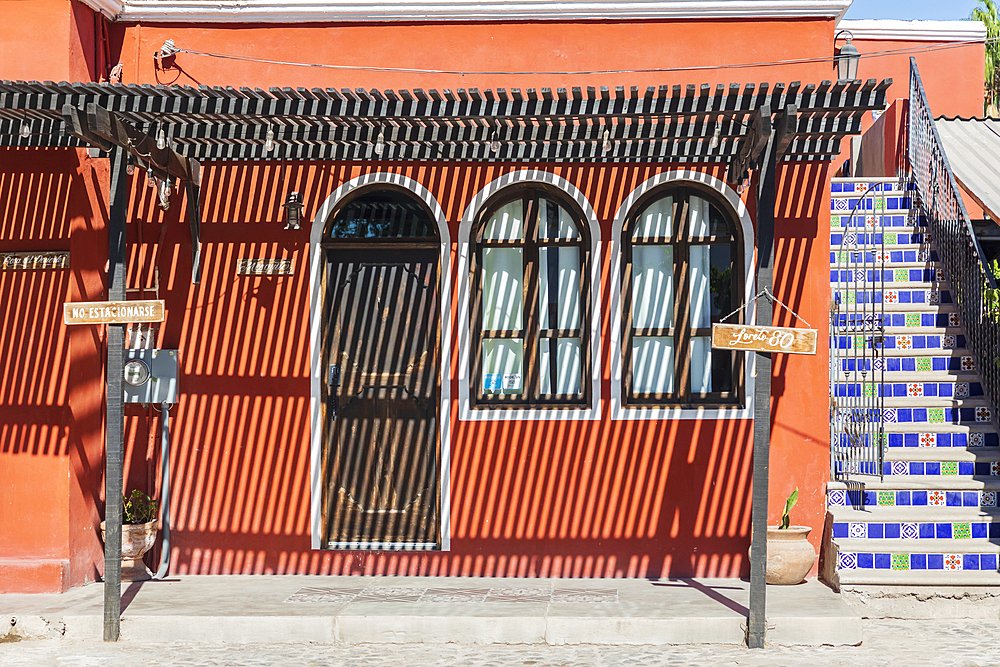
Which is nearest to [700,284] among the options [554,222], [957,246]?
[554,222]

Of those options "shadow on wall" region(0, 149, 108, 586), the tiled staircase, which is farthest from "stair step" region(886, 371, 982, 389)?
"shadow on wall" region(0, 149, 108, 586)

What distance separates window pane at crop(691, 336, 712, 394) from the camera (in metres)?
7.48

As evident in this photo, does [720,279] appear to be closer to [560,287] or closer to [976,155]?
[560,287]

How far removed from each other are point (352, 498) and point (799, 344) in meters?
3.72

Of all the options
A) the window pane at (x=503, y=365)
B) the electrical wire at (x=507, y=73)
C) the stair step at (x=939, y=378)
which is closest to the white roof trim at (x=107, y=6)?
the electrical wire at (x=507, y=73)

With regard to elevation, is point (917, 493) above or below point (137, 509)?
above

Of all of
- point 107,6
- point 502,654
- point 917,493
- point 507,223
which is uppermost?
point 107,6

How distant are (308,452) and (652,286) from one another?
9.76 feet

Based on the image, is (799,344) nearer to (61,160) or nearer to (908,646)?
(908,646)

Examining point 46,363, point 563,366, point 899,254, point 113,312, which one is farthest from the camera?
point 899,254

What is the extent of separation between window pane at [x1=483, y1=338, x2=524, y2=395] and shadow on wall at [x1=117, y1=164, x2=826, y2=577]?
0.31 metres

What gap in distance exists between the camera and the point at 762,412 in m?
5.97

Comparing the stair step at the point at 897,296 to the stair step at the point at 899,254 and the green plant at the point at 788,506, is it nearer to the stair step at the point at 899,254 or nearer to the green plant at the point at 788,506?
the stair step at the point at 899,254

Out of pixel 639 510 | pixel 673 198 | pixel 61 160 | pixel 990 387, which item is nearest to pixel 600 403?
pixel 639 510
